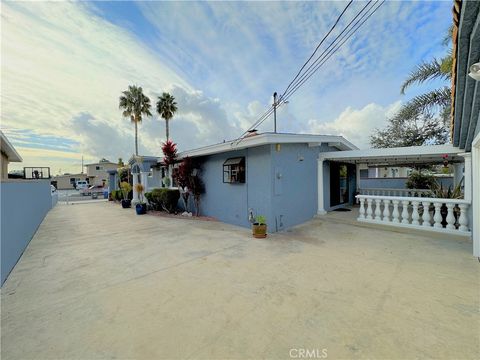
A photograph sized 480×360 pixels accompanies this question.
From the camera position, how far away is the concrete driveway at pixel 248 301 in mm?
2273

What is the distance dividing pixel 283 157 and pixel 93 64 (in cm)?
809

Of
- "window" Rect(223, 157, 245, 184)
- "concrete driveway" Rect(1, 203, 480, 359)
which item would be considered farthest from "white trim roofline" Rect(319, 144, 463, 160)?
"window" Rect(223, 157, 245, 184)

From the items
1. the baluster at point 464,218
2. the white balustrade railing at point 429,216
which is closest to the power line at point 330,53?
the white balustrade railing at point 429,216

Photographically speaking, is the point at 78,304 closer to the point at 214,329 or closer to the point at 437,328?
the point at 214,329

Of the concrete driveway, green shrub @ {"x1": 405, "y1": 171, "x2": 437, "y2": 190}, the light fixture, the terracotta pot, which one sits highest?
the light fixture

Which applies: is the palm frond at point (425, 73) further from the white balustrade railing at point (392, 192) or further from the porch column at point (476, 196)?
the porch column at point (476, 196)

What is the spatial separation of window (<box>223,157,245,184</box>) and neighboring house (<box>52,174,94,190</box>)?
164ft

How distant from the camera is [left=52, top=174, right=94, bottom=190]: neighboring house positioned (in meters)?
47.2

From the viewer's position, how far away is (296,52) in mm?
9477

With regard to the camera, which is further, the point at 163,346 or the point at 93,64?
the point at 93,64

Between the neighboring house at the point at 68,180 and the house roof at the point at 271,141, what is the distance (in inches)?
1939

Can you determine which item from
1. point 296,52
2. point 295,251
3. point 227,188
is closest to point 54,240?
point 227,188

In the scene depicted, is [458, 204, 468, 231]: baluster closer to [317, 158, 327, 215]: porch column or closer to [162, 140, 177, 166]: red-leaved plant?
[317, 158, 327, 215]: porch column

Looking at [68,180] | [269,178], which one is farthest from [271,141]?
A: [68,180]
